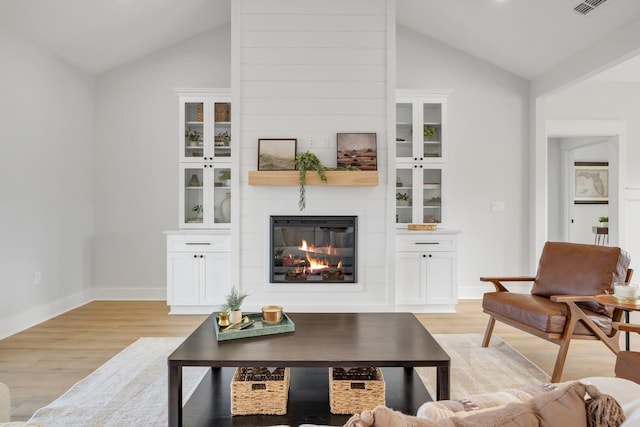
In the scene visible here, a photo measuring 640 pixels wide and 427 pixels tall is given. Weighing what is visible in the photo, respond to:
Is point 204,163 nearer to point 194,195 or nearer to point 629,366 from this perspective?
point 194,195

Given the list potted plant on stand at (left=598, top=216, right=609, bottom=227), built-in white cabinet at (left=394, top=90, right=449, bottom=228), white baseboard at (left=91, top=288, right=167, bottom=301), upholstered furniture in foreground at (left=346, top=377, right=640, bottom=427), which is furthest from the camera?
potted plant on stand at (left=598, top=216, right=609, bottom=227)

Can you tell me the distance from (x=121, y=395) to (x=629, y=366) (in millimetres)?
2569

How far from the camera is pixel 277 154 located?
4074mm

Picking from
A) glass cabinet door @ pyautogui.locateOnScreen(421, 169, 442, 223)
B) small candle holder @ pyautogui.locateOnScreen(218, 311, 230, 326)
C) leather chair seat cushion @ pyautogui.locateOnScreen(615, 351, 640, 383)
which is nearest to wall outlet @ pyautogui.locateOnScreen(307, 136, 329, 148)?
glass cabinet door @ pyautogui.locateOnScreen(421, 169, 442, 223)

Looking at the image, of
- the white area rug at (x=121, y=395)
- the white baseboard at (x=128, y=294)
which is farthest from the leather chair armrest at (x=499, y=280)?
the white baseboard at (x=128, y=294)

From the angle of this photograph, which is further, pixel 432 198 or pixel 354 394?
pixel 432 198

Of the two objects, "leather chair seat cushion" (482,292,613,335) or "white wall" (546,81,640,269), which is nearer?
"leather chair seat cushion" (482,292,613,335)

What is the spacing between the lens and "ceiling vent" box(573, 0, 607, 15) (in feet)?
11.2

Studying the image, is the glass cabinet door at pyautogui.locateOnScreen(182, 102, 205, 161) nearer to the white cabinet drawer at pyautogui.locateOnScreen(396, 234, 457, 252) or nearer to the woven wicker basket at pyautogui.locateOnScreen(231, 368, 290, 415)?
the white cabinet drawer at pyautogui.locateOnScreen(396, 234, 457, 252)

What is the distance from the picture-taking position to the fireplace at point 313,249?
4.11 m

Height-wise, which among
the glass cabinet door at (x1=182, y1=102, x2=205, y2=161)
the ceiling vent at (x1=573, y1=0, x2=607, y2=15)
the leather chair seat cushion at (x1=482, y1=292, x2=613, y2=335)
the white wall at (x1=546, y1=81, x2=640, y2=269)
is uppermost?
the ceiling vent at (x1=573, y1=0, x2=607, y2=15)

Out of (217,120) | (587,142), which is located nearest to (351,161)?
(217,120)

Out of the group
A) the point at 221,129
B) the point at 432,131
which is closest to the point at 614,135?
the point at 432,131

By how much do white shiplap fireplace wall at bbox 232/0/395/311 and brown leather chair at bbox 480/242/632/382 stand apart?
1353 millimetres
